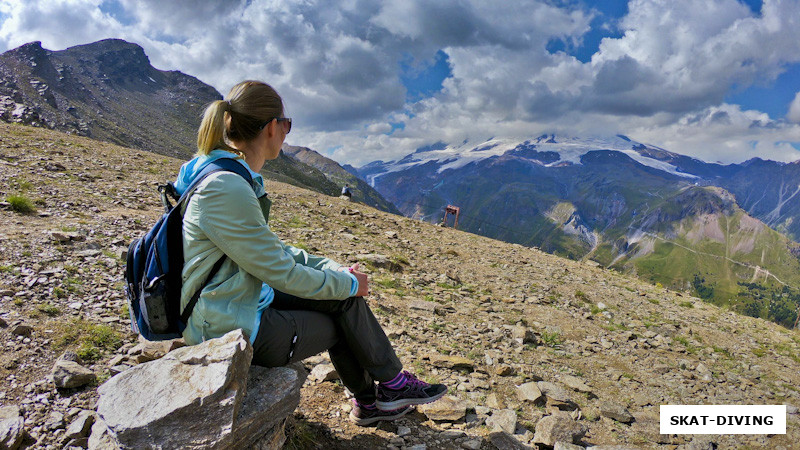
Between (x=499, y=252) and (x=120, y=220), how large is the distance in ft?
49.5

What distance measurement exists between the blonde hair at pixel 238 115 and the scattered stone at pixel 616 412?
22.9 ft

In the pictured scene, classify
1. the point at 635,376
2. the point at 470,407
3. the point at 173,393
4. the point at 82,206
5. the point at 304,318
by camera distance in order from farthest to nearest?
the point at 82,206 < the point at 635,376 < the point at 470,407 < the point at 304,318 < the point at 173,393

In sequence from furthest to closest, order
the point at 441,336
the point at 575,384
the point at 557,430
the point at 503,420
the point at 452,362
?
1. the point at 441,336
2. the point at 575,384
3. the point at 452,362
4. the point at 503,420
5. the point at 557,430

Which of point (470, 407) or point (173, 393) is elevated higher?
point (173, 393)

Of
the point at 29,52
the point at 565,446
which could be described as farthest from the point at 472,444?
the point at 29,52

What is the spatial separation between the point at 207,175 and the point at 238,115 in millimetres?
864

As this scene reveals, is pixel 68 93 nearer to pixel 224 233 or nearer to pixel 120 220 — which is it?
pixel 120 220

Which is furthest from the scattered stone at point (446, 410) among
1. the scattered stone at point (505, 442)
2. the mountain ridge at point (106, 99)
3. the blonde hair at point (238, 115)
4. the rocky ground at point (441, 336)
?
the mountain ridge at point (106, 99)

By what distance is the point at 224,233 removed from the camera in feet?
10.5

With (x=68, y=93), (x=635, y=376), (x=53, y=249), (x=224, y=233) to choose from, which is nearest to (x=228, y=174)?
(x=224, y=233)

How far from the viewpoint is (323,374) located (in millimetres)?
5809

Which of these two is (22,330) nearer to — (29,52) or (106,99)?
(29,52)

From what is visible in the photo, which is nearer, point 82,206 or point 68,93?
point 82,206

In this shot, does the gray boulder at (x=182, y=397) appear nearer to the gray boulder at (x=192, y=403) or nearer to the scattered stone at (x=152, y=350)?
the gray boulder at (x=192, y=403)
